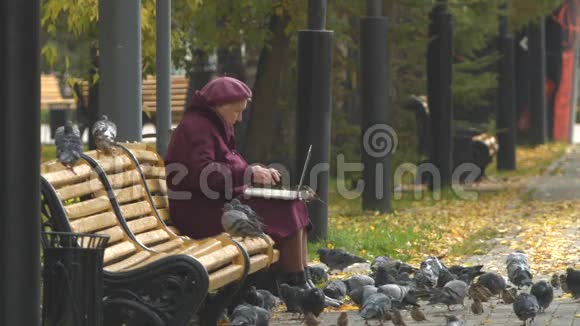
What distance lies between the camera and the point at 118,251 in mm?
8227

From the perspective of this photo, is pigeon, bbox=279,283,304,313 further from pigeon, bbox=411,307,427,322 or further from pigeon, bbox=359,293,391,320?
pigeon, bbox=411,307,427,322

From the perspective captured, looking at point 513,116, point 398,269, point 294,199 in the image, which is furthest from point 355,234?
point 513,116

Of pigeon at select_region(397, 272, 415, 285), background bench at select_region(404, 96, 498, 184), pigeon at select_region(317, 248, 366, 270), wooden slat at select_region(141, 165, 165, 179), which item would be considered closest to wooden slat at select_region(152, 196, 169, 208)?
wooden slat at select_region(141, 165, 165, 179)

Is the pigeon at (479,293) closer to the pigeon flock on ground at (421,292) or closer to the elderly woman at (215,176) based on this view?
the pigeon flock on ground at (421,292)

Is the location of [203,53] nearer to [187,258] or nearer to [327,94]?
[327,94]

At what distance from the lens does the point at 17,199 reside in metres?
6.47

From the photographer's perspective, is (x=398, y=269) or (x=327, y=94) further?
(x=327, y=94)

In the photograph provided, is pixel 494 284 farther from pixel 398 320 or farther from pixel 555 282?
pixel 398 320

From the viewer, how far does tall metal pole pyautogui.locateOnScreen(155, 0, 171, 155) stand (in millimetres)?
12359

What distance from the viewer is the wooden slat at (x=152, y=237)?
878cm

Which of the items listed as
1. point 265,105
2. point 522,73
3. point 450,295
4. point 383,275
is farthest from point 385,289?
point 522,73

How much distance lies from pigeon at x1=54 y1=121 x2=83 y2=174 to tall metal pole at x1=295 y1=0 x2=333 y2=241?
6.08 meters

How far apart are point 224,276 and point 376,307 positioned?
45.4 inches

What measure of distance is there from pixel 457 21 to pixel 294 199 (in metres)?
14.1
